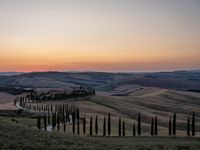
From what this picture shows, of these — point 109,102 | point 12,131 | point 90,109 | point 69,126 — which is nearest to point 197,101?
point 109,102

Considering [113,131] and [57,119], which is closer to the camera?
[113,131]

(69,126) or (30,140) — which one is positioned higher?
(30,140)

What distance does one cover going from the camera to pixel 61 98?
4847 inches

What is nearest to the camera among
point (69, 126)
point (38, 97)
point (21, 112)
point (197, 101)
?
point (69, 126)

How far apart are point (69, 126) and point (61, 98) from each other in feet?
184

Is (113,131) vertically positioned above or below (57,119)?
below

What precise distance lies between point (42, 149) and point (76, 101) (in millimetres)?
88036

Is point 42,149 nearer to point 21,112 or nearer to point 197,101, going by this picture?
point 21,112

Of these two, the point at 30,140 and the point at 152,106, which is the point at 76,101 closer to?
the point at 152,106

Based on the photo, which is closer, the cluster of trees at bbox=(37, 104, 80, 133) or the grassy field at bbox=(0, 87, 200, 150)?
the grassy field at bbox=(0, 87, 200, 150)

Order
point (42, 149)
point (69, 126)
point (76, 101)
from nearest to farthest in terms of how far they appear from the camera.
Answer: point (42, 149) < point (69, 126) < point (76, 101)

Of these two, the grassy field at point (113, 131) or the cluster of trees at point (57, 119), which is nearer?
Answer: the grassy field at point (113, 131)

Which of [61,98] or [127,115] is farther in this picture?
[61,98]

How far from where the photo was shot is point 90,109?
328ft
